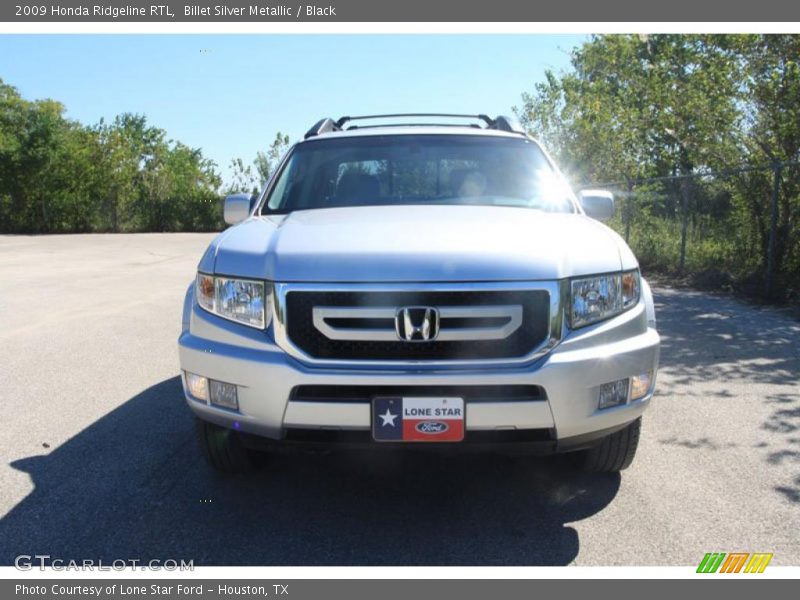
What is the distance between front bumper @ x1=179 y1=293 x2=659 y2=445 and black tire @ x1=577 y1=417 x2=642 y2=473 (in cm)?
33

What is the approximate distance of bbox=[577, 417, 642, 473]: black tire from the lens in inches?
140

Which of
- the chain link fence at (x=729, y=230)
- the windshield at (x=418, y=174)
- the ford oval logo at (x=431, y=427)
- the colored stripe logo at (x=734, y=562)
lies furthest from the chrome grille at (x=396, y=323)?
the chain link fence at (x=729, y=230)

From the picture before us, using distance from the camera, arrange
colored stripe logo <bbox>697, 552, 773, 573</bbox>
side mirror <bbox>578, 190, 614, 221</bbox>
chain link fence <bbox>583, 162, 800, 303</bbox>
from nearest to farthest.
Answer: colored stripe logo <bbox>697, 552, 773, 573</bbox>, side mirror <bbox>578, 190, 614, 221</bbox>, chain link fence <bbox>583, 162, 800, 303</bbox>

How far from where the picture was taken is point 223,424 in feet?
10.6

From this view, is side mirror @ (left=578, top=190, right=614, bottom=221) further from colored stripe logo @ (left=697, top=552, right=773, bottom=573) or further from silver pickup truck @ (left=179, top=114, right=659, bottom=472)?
colored stripe logo @ (left=697, top=552, right=773, bottom=573)

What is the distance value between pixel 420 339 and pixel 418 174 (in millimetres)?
1754

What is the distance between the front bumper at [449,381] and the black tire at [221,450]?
0.30 metres

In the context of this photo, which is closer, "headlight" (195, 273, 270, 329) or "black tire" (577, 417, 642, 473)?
"headlight" (195, 273, 270, 329)

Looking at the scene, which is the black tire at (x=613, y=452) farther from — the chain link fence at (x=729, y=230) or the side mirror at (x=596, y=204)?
the chain link fence at (x=729, y=230)

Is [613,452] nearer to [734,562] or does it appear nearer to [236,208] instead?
[734,562]

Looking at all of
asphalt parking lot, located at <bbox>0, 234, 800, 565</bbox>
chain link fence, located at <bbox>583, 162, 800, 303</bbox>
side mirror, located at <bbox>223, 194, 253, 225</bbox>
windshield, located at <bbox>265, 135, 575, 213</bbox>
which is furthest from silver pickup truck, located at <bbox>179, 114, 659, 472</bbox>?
chain link fence, located at <bbox>583, 162, 800, 303</bbox>

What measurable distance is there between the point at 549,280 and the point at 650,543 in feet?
3.85

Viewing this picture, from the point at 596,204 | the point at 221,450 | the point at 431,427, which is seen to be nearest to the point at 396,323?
the point at 431,427

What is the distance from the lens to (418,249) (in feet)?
10.1
